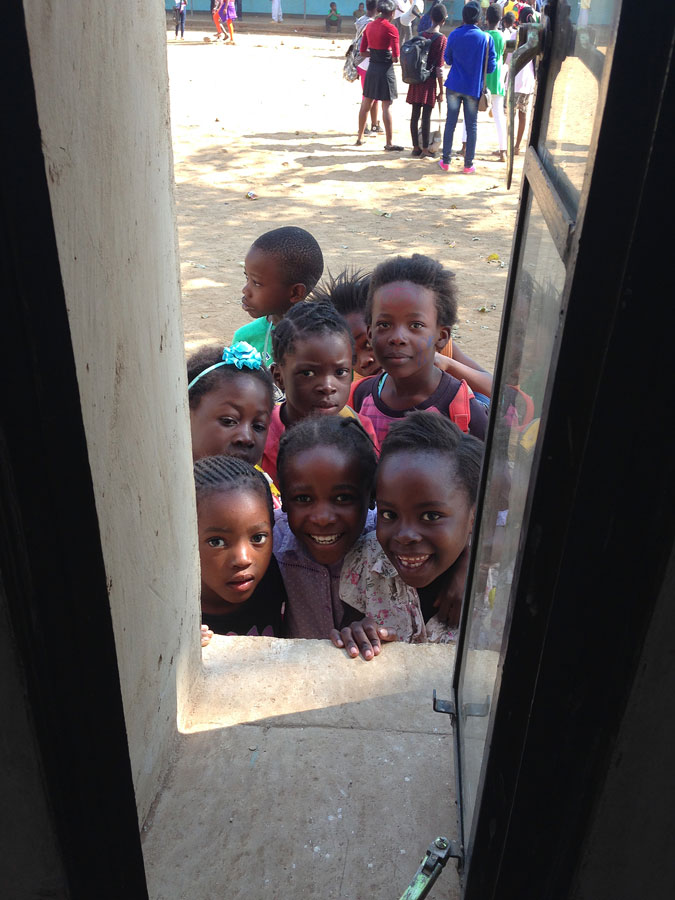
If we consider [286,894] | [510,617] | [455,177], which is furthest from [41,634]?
[455,177]

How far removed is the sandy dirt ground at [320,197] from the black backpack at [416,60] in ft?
3.43

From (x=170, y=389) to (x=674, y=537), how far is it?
1.12 m

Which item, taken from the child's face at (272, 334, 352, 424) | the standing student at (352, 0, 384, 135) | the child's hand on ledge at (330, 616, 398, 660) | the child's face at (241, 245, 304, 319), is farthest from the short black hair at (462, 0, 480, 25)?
the child's hand on ledge at (330, 616, 398, 660)

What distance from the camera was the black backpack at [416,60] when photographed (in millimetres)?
9180

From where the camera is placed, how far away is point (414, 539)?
2.19 metres

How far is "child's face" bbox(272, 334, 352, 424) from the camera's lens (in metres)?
2.98

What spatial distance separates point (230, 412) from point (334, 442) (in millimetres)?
657

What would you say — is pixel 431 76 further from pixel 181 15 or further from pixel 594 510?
pixel 181 15

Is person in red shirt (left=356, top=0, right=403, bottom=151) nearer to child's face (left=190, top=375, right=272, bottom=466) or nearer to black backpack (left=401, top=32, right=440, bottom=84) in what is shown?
black backpack (left=401, top=32, right=440, bottom=84)

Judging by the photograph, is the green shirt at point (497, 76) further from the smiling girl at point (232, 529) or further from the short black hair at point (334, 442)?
the smiling girl at point (232, 529)

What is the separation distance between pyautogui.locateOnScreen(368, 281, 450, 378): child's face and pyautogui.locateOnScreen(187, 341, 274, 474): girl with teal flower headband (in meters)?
0.48

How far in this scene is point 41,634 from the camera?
0.96 meters

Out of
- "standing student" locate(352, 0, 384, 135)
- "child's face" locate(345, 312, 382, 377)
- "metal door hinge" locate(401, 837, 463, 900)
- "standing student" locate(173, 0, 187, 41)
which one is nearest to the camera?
"metal door hinge" locate(401, 837, 463, 900)

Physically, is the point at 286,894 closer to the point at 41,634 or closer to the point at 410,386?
the point at 41,634
